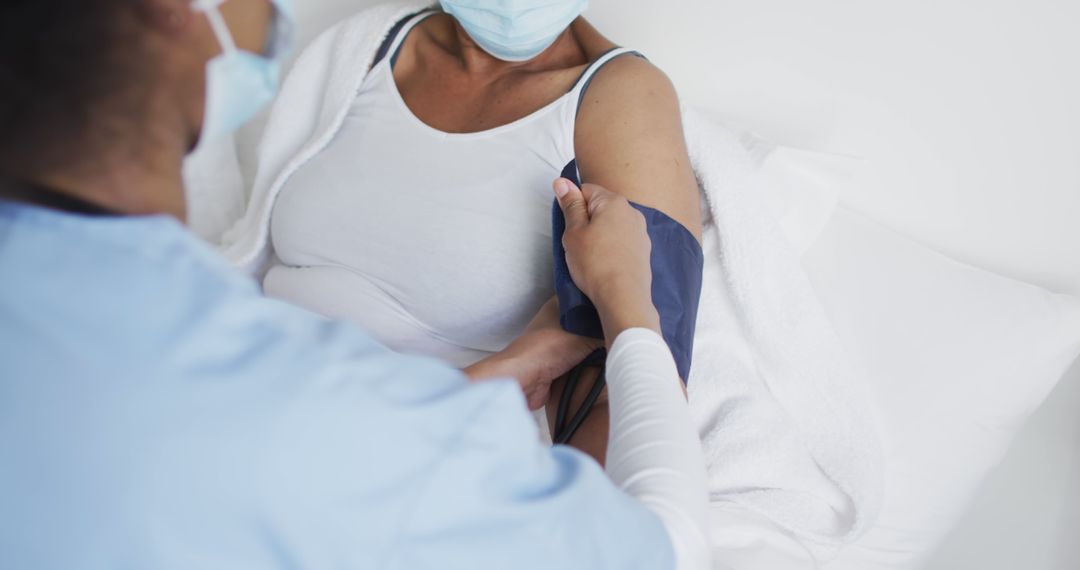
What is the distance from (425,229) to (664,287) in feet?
1.18

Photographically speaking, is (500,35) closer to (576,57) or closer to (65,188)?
(576,57)

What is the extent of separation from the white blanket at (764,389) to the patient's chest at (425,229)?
11 centimetres

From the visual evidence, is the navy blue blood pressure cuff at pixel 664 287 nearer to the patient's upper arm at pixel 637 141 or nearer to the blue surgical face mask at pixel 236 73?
the patient's upper arm at pixel 637 141

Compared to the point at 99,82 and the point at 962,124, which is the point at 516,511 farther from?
the point at 962,124

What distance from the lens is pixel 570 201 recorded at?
3.05 feet

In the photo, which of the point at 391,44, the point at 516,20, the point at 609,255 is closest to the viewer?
the point at 609,255

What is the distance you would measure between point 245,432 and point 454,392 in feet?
0.41

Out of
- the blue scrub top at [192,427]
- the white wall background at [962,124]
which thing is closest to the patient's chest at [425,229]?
the white wall background at [962,124]

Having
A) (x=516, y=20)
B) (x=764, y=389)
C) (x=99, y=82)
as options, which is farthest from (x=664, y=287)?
(x=99, y=82)

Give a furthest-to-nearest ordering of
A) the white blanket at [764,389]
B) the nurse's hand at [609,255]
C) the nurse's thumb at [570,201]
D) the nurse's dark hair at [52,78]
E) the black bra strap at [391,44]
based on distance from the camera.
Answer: the black bra strap at [391,44]
the white blanket at [764,389]
the nurse's thumb at [570,201]
the nurse's hand at [609,255]
the nurse's dark hair at [52,78]

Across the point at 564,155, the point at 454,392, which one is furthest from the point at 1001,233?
the point at 454,392

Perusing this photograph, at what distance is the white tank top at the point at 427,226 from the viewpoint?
1131mm

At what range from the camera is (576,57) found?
126cm

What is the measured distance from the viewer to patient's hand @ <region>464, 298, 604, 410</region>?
39.8 inches
